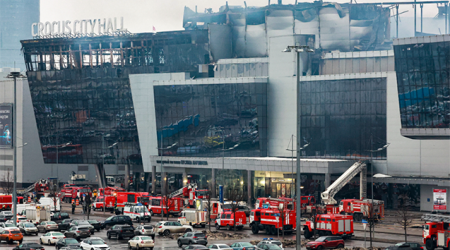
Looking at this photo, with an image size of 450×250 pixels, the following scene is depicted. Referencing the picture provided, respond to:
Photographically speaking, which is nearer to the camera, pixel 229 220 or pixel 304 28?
pixel 229 220

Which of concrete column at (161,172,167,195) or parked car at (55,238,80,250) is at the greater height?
concrete column at (161,172,167,195)

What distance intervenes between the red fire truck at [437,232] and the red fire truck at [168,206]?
39.9 m

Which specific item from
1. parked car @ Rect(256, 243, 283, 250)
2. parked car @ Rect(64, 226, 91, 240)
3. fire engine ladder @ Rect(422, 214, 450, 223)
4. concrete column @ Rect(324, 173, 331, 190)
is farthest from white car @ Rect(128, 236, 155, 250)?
concrete column @ Rect(324, 173, 331, 190)

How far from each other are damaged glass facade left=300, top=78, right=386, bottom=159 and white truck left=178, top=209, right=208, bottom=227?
3915cm

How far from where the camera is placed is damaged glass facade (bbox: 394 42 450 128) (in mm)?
83188

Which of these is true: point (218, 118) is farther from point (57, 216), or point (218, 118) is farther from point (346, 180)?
point (57, 216)

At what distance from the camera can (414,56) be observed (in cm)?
8462

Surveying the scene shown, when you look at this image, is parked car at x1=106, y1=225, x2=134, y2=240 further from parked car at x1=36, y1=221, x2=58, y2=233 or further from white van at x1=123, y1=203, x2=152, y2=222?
white van at x1=123, y1=203, x2=152, y2=222

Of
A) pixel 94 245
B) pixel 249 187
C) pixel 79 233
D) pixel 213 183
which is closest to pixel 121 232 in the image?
pixel 79 233

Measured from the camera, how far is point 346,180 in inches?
4070

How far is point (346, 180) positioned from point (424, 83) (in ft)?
77.3

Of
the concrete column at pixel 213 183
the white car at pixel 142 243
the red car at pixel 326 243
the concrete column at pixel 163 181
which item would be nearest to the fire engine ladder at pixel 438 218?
the red car at pixel 326 243

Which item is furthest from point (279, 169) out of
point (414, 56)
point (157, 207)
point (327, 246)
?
point (327, 246)

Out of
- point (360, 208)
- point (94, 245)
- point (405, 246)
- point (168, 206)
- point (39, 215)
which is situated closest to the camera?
point (405, 246)
